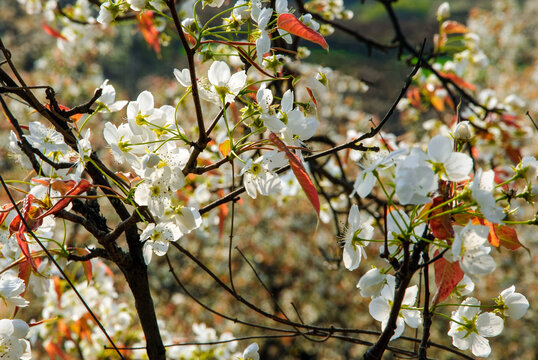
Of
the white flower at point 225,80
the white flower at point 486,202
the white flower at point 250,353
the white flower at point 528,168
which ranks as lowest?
the white flower at point 250,353

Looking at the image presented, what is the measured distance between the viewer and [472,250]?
0.52 metres

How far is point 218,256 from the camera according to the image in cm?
346

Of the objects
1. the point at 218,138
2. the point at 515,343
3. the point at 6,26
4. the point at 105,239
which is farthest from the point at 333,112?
the point at 6,26

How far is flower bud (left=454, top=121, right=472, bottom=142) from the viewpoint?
598 millimetres

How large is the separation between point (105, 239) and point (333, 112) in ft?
15.7

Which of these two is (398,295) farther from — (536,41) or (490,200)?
(536,41)

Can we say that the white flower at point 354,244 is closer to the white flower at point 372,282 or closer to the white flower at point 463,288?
the white flower at point 372,282

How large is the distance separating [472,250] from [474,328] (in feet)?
0.61

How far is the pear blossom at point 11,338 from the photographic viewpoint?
0.68 m

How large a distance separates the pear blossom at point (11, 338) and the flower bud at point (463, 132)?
2.08 feet

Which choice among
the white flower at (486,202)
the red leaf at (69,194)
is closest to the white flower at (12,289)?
the red leaf at (69,194)

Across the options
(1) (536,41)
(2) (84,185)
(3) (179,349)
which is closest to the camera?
(2) (84,185)

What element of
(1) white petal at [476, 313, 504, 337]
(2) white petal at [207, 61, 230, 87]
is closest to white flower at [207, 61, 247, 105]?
(2) white petal at [207, 61, 230, 87]

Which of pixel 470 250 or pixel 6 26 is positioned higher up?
pixel 6 26
